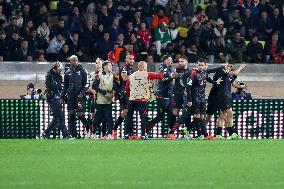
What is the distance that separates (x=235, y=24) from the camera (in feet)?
117

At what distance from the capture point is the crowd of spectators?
3338 cm

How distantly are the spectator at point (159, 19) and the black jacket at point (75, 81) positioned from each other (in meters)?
8.48

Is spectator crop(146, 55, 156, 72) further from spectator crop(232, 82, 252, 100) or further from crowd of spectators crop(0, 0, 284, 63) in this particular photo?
spectator crop(232, 82, 252, 100)

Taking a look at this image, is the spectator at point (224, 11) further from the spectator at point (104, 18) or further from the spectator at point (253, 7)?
the spectator at point (104, 18)

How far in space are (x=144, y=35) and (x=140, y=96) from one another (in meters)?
8.47

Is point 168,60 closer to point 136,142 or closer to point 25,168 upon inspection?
point 136,142

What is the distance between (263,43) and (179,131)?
8.82 metres

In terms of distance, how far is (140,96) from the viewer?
84.6 ft

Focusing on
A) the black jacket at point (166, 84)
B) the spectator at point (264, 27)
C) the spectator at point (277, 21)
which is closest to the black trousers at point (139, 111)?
the black jacket at point (166, 84)

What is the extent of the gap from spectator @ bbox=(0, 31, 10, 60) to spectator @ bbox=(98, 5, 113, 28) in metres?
2.74

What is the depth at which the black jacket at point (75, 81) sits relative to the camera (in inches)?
1041

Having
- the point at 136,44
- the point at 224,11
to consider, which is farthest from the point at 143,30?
the point at 224,11

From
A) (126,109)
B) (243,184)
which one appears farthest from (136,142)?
(243,184)

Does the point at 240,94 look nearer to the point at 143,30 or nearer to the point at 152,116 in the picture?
the point at 152,116
